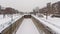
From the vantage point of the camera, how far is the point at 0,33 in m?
4.45
